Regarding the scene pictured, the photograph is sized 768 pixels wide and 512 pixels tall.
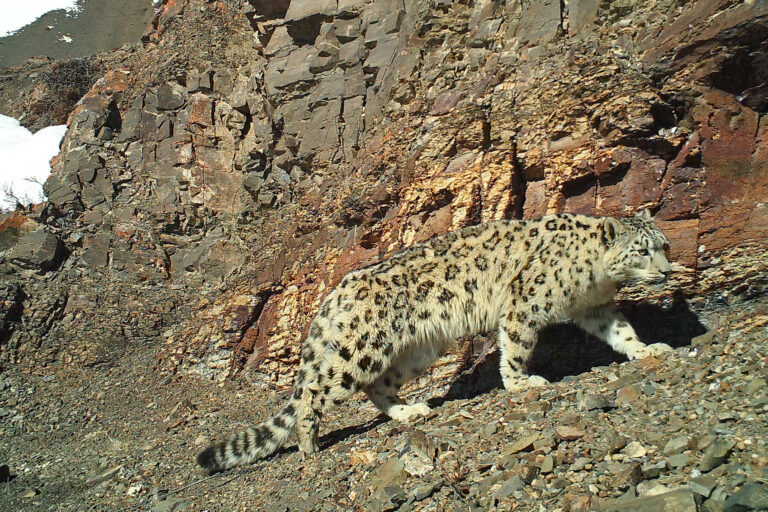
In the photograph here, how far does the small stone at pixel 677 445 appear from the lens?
3.67 meters

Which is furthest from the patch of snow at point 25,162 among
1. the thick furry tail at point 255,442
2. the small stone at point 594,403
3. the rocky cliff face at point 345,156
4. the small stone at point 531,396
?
the small stone at point 594,403

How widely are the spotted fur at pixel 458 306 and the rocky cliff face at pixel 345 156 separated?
92cm

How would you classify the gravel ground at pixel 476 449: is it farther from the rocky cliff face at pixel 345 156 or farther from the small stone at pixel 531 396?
the rocky cliff face at pixel 345 156

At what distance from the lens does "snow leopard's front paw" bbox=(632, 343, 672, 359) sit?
6.15m

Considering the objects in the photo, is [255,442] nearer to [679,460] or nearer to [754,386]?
[679,460]

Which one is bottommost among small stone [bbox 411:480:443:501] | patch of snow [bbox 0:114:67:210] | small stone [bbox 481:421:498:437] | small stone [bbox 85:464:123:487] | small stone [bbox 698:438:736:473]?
small stone [bbox 85:464:123:487]

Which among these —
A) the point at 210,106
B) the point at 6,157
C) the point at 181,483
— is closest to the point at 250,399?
the point at 181,483

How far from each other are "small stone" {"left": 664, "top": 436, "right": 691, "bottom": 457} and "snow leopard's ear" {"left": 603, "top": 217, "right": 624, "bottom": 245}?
10.5 ft

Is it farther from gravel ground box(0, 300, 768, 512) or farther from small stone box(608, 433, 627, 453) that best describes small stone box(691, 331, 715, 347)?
small stone box(608, 433, 627, 453)

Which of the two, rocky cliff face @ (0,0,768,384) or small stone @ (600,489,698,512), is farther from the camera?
rocky cliff face @ (0,0,768,384)

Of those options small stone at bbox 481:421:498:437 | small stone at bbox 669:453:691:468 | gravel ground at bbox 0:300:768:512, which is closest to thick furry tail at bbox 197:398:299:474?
gravel ground at bbox 0:300:768:512

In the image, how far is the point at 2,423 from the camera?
10.1 m

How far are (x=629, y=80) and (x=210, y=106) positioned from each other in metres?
11.3

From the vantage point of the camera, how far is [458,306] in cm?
697
